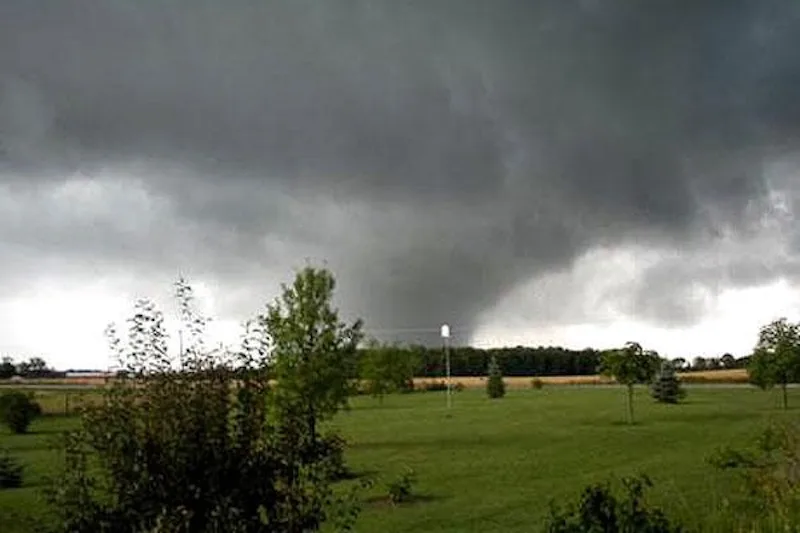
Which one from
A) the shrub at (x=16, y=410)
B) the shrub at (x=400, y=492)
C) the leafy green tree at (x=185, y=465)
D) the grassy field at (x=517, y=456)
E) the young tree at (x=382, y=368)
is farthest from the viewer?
the young tree at (x=382, y=368)

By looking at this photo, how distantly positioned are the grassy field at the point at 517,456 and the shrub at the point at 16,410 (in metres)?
0.96

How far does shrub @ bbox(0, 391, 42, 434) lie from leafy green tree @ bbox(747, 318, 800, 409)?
41.1 meters

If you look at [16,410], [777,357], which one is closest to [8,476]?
[16,410]

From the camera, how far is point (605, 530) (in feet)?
30.8

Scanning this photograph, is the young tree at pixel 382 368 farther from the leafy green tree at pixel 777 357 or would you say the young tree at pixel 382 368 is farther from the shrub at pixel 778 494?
Result: the shrub at pixel 778 494

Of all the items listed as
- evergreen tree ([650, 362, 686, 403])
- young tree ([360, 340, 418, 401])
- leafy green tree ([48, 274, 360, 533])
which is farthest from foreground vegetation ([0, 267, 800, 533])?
young tree ([360, 340, 418, 401])

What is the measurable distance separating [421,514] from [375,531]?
2293 mm

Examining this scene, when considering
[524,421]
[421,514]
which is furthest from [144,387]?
[524,421]

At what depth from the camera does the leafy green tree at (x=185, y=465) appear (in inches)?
313

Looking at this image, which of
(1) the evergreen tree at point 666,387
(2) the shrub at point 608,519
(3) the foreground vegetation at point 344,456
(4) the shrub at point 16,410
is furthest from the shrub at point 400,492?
(1) the evergreen tree at point 666,387

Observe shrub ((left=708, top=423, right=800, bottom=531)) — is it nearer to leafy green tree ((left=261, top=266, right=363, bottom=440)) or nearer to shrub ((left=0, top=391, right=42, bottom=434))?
leafy green tree ((left=261, top=266, right=363, bottom=440))

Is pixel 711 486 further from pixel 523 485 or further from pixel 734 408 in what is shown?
pixel 734 408

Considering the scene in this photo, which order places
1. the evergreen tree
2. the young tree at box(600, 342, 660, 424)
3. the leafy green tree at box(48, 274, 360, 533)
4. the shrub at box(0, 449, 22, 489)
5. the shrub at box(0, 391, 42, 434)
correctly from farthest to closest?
the evergreen tree < the shrub at box(0, 391, 42, 434) < the young tree at box(600, 342, 660, 424) < the shrub at box(0, 449, 22, 489) < the leafy green tree at box(48, 274, 360, 533)

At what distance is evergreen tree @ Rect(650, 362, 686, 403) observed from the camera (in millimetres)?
66375
